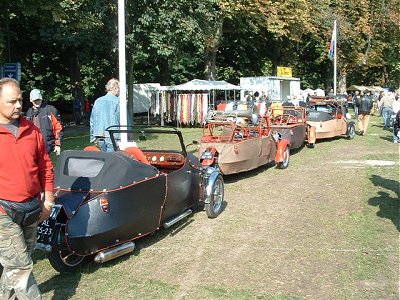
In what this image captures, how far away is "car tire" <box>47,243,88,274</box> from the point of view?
5.06m

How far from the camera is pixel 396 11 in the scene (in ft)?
145

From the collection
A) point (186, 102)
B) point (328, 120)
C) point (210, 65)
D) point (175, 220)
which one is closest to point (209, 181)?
point (175, 220)

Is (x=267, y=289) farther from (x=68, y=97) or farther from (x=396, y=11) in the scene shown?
(x=396, y=11)

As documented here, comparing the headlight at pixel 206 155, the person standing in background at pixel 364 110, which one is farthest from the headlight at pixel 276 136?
the person standing in background at pixel 364 110

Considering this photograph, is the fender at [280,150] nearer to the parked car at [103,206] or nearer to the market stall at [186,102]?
the parked car at [103,206]

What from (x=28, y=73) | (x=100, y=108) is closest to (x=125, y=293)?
(x=100, y=108)

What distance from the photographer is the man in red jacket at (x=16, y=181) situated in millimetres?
3570

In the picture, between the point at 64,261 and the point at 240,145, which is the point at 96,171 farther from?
the point at 240,145

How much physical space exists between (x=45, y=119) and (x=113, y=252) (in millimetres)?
3486

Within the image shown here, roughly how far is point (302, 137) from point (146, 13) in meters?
9.48

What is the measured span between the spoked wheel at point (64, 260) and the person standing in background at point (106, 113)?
234 centimetres

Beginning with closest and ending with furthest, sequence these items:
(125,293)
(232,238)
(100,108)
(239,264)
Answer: (125,293), (239,264), (232,238), (100,108)

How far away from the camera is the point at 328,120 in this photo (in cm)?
1656

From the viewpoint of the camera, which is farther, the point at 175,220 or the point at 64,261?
the point at 175,220
